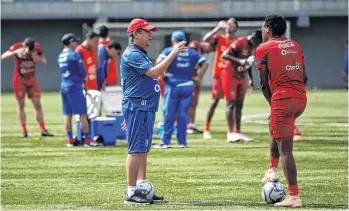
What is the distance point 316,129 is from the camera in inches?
920

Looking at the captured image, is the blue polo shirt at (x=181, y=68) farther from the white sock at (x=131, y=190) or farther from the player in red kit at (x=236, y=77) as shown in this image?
the white sock at (x=131, y=190)

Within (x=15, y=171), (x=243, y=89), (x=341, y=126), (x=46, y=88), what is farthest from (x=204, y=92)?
(x=15, y=171)

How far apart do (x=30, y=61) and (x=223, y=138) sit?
464 cm

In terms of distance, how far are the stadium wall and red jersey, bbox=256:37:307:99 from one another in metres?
42.8

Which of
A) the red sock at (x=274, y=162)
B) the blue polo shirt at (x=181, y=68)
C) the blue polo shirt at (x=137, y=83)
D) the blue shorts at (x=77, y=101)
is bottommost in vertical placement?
the blue shorts at (x=77, y=101)

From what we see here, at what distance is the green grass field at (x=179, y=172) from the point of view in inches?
476

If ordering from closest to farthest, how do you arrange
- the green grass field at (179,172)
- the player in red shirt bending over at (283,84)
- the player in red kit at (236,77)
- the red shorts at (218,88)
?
the player in red shirt bending over at (283,84), the green grass field at (179,172), the player in red kit at (236,77), the red shorts at (218,88)

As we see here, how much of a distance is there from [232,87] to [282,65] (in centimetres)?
851

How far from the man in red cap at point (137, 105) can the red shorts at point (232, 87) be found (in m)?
8.20

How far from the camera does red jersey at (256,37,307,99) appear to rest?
A: 11.6m

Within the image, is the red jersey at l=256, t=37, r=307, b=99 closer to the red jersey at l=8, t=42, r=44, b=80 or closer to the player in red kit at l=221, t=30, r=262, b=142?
the player in red kit at l=221, t=30, r=262, b=142

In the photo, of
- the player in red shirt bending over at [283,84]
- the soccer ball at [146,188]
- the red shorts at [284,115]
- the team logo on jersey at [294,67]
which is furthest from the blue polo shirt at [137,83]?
the team logo on jersey at [294,67]

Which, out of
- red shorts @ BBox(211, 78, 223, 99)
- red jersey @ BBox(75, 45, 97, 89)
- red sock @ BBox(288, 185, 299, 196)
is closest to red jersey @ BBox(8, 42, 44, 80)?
red jersey @ BBox(75, 45, 97, 89)

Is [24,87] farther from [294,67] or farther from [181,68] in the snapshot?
[294,67]
